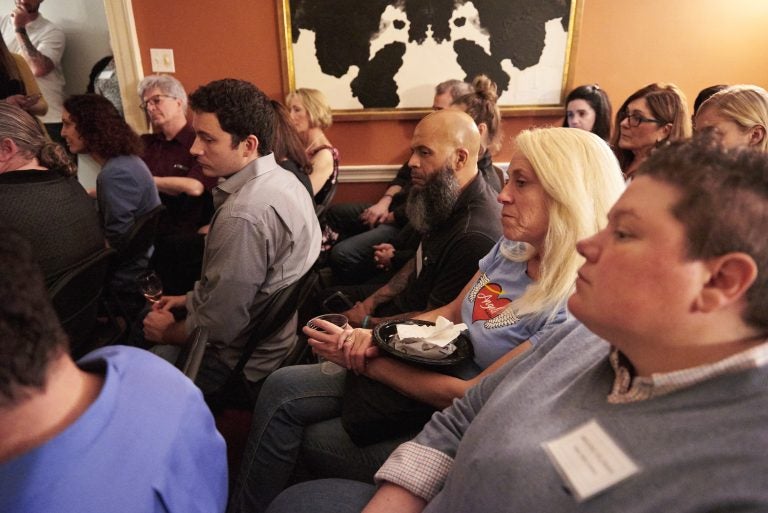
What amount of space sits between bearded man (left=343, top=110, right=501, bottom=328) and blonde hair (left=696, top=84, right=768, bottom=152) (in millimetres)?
1194

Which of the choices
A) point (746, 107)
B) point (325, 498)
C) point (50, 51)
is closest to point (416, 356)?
point (325, 498)

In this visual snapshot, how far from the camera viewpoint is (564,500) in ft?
2.10

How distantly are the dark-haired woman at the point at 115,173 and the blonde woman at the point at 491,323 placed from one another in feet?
4.51

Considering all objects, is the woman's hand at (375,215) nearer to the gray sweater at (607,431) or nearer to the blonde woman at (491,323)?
→ the blonde woman at (491,323)

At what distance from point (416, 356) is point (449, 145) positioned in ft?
3.57

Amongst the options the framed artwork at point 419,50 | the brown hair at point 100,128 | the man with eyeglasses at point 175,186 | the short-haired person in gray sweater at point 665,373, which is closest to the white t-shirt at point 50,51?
the man with eyeglasses at point 175,186

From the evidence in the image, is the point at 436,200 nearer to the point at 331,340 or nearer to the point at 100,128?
the point at 331,340

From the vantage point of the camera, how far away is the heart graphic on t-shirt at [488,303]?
4.39 ft

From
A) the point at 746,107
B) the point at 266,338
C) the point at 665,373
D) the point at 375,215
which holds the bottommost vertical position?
the point at 375,215

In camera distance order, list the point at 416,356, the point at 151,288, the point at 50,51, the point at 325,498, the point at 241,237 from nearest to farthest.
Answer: the point at 325,498 < the point at 416,356 < the point at 241,237 < the point at 151,288 < the point at 50,51

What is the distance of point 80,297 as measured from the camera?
164 centimetres

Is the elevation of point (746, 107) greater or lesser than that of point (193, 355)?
greater

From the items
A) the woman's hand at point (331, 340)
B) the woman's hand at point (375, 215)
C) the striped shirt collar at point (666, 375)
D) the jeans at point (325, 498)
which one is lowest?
the woman's hand at point (375, 215)

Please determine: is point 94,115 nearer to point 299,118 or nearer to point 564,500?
point 299,118
